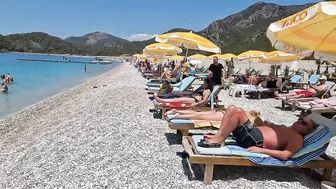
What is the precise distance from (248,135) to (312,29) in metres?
1.44

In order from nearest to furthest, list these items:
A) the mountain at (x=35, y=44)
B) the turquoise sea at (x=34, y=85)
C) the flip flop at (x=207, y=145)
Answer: the flip flop at (x=207, y=145) → the turquoise sea at (x=34, y=85) → the mountain at (x=35, y=44)

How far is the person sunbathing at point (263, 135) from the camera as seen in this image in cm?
372

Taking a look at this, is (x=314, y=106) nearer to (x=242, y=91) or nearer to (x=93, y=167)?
(x=242, y=91)

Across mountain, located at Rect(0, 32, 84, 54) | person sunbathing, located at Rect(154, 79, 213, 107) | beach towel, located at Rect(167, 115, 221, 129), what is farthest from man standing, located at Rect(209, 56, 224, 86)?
mountain, located at Rect(0, 32, 84, 54)

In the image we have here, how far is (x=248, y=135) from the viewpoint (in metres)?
3.91

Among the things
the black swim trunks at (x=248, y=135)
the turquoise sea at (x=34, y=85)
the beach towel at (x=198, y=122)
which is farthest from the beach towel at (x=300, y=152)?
the turquoise sea at (x=34, y=85)

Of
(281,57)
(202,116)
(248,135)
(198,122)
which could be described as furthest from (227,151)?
(281,57)

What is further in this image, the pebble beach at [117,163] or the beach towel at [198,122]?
the beach towel at [198,122]

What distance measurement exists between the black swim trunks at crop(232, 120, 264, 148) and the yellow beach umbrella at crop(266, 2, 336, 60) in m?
1.24

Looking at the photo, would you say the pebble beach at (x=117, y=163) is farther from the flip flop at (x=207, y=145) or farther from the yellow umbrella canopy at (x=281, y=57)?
the yellow umbrella canopy at (x=281, y=57)

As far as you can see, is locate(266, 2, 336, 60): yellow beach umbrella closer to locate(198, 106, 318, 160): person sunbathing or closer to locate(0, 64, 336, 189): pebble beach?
locate(198, 106, 318, 160): person sunbathing

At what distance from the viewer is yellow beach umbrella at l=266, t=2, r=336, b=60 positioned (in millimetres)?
3121

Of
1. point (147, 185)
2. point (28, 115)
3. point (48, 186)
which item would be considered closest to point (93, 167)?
point (48, 186)

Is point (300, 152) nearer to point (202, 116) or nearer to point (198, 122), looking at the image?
point (198, 122)
